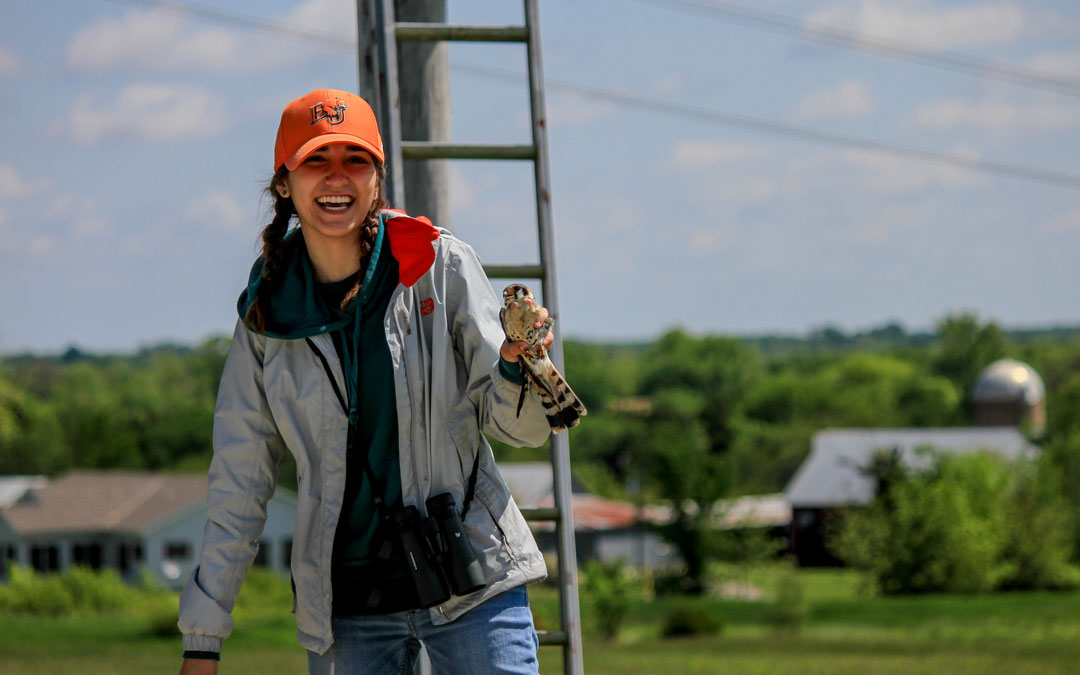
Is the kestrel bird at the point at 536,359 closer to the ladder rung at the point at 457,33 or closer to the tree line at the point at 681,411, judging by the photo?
the ladder rung at the point at 457,33

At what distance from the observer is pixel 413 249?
9.73 ft

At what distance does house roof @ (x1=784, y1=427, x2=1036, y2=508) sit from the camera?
6725 centimetres

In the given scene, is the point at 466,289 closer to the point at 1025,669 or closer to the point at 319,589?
the point at 319,589

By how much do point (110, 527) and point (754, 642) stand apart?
37.5 metres

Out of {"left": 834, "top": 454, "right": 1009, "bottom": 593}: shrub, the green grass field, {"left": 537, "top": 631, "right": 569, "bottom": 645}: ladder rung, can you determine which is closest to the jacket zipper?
{"left": 537, "top": 631, "right": 569, "bottom": 645}: ladder rung

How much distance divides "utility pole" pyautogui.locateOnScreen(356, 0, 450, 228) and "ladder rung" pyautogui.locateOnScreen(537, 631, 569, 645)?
5.33 feet

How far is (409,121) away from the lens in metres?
4.98

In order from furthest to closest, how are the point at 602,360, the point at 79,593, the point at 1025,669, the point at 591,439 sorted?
the point at 602,360 < the point at 591,439 < the point at 79,593 < the point at 1025,669

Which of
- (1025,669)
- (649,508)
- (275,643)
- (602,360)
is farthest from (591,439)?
(1025,669)

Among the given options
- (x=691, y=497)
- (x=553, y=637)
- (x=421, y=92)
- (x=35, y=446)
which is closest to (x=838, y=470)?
(x=691, y=497)

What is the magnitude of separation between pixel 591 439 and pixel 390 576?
9886 centimetres

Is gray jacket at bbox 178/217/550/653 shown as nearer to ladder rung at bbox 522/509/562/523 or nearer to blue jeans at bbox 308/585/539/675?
blue jeans at bbox 308/585/539/675

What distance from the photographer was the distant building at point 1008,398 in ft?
293

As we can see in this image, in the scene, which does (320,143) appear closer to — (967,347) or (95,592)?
(95,592)
